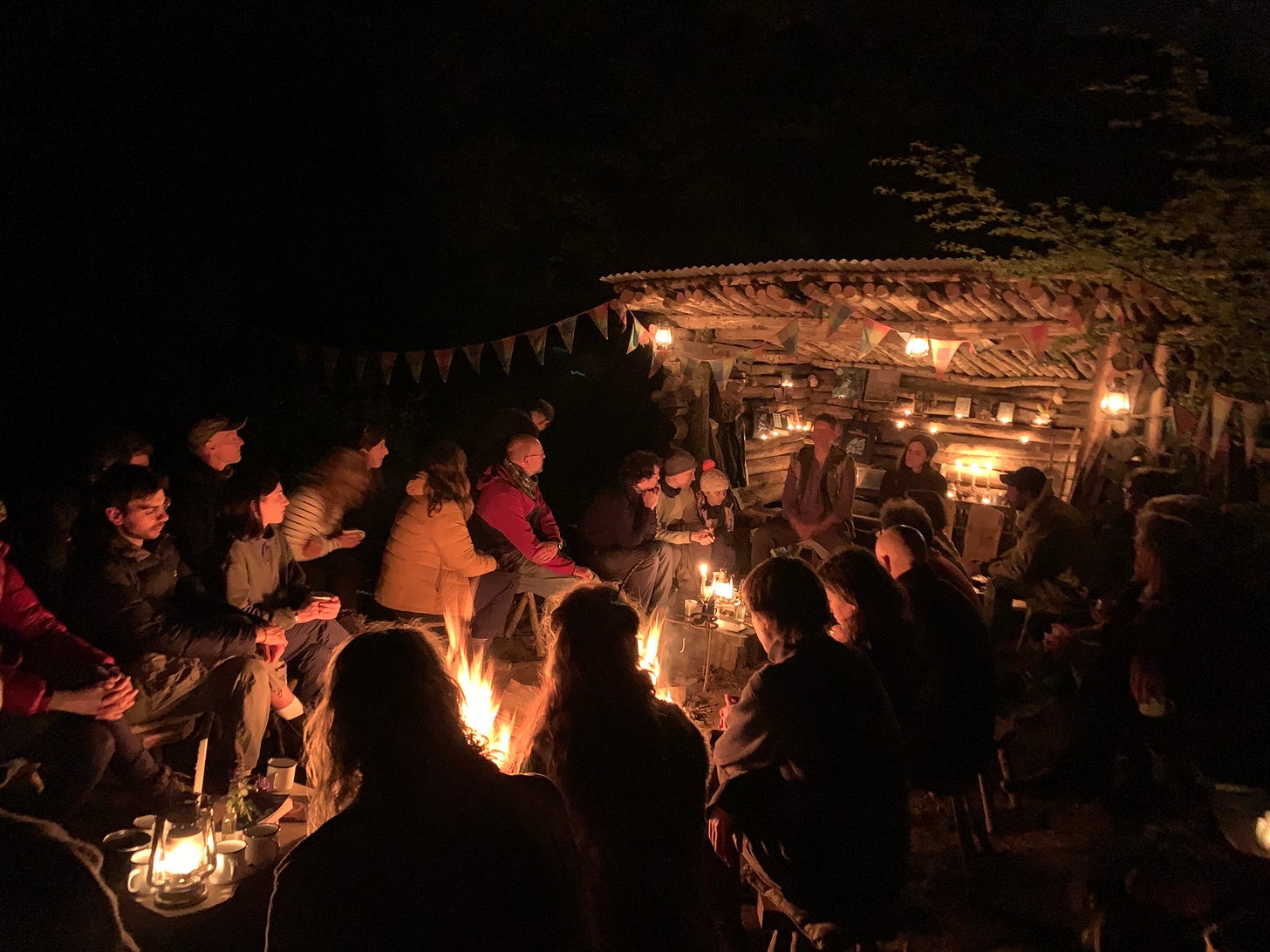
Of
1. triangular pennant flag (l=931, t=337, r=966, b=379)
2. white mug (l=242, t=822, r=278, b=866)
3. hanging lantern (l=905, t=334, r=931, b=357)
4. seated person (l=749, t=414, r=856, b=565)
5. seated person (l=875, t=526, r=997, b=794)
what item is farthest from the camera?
seated person (l=749, t=414, r=856, b=565)

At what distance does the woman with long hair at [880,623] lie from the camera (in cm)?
386

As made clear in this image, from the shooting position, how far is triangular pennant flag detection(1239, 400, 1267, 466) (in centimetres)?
550

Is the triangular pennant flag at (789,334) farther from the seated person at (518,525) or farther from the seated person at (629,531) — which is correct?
the seated person at (518,525)

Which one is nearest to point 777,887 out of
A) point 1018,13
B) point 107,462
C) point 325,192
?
point 107,462

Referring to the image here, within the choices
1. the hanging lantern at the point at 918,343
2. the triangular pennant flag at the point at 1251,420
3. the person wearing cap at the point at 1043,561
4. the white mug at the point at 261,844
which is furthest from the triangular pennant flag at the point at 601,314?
the white mug at the point at 261,844

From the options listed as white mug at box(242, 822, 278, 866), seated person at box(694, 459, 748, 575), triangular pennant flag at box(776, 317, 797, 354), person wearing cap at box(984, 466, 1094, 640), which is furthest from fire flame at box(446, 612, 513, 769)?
triangular pennant flag at box(776, 317, 797, 354)

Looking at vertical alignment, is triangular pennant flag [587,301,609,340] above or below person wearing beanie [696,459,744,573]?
above

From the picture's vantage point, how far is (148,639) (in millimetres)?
4242

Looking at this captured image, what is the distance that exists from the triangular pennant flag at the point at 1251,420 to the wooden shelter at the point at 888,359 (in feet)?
3.51

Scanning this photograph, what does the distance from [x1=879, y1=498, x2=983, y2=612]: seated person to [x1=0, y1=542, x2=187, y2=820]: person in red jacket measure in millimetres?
4707

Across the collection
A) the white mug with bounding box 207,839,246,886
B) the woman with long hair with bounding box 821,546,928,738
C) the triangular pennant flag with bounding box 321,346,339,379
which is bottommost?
the white mug with bounding box 207,839,246,886

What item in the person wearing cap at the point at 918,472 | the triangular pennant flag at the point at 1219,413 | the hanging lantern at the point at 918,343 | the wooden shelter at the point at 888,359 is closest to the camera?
the triangular pennant flag at the point at 1219,413

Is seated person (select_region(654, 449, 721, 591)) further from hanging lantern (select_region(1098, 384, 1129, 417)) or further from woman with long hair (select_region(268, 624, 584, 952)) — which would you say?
woman with long hair (select_region(268, 624, 584, 952))

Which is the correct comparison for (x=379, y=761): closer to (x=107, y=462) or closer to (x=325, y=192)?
(x=107, y=462)
